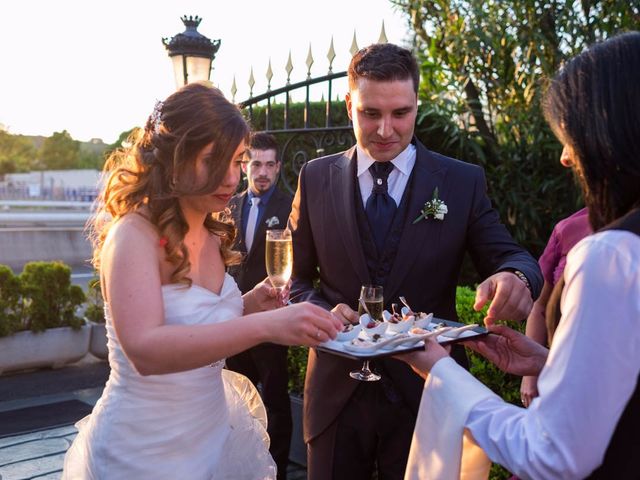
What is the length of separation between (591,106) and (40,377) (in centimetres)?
712

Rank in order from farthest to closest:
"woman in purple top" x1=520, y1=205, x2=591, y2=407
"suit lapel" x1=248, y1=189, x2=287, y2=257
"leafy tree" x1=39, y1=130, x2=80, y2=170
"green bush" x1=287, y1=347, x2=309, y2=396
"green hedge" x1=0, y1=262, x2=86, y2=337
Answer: "leafy tree" x1=39, y1=130, x2=80, y2=170 < "green hedge" x1=0, y1=262, x2=86, y2=337 < "suit lapel" x1=248, y1=189, x2=287, y2=257 < "green bush" x1=287, y1=347, x2=309, y2=396 < "woman in purple top" x1=520, y1=205, x2=591, y2=407

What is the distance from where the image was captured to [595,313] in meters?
1.44

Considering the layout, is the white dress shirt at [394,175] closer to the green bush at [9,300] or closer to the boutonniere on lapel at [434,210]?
the boutonniere on lapel at [434,210]

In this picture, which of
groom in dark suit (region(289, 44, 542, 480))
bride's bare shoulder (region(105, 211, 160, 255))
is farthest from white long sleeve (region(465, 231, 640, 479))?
bride's bare shoulder (region(105, 211, 160, 255))

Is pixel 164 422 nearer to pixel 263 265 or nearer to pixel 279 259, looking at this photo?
pixel 279 259

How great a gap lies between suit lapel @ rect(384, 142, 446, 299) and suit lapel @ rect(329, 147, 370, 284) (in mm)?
114

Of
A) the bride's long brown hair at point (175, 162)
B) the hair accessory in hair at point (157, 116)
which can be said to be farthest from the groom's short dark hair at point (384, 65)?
the hair accessory in hair at point (157, 116)

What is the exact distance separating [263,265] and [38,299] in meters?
3.23

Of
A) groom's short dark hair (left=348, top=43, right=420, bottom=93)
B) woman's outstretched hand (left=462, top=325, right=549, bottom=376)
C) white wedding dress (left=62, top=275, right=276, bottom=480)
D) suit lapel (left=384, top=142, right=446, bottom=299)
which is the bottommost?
white wedding dress (left=62, top=275, right=276, bottom=480)

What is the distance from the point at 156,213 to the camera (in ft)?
7.73

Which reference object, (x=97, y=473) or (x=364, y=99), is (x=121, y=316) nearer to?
(x=97, y=473)

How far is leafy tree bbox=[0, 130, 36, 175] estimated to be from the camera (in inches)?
1806

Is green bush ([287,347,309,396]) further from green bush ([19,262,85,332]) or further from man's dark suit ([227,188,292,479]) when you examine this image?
green bush ([19,262,85,332])

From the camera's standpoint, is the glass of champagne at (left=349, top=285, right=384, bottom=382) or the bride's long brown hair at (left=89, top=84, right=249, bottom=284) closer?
the bride's long brown hair at (left=89, top=84, right=249, bottom=284)
